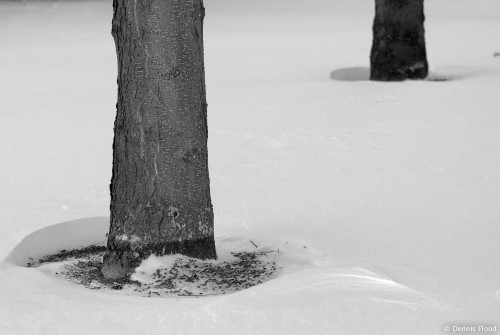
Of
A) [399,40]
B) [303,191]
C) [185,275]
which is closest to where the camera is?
[185,275]

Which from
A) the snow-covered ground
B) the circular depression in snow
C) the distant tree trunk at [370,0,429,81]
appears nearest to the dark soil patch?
the circular depression in snow

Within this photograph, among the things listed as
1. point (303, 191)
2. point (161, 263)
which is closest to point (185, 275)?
point (161, 263)

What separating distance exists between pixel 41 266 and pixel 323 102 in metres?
3.53

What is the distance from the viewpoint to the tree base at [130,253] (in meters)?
3.61

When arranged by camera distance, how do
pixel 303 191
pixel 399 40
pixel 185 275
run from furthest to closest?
1. pixel 399 40
2. pixel 303 191
3. pixel 185 275

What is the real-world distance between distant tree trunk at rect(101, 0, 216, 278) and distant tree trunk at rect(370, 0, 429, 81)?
14.9ft

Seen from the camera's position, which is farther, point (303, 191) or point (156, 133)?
point (303, 191)

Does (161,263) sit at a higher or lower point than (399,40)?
lower

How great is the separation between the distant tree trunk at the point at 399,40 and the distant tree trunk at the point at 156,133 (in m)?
4.54

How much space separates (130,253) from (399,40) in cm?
495

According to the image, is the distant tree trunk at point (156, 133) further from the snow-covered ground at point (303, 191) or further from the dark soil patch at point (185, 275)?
the snow-covered ground at point (303, 191)

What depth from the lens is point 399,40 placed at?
7977 millimetres

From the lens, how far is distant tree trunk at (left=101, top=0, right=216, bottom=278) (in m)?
3.59

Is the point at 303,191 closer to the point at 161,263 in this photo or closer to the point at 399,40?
the point at 161,263
